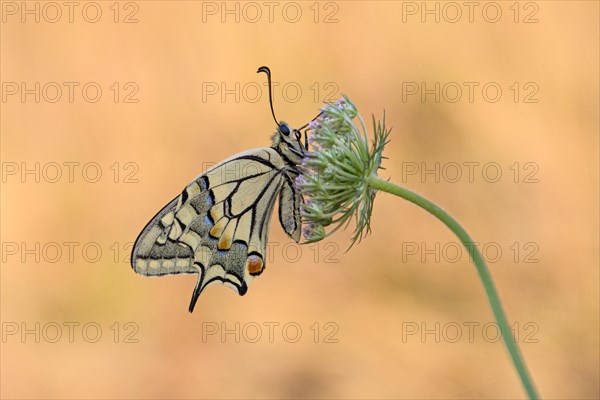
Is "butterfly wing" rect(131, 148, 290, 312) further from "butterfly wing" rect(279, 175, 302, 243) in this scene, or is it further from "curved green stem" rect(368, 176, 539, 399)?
"curved green stem" rect(368, 176, 539, 399)

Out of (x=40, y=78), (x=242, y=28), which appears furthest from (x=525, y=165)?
(x=40, y=78)

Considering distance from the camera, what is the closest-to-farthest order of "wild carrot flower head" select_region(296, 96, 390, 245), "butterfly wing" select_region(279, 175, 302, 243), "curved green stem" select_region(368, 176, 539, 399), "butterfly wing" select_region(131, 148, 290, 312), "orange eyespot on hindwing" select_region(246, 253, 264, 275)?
"curved green stem" select_region(368, 176, 539, 399) < "wild carrot flower head" select_region(296, 96, 390, 245) < "butterfly wing" select_region(279, 175, 302, 243) < "butterfly wing" select_region(131, 148, 290, 312) < "orange eyespot on hindwing" select_region(246, 253, 264, 275)

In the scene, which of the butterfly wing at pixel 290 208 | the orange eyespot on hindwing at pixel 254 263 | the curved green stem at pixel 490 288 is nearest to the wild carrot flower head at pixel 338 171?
the butterfly wing at pixel 290 208

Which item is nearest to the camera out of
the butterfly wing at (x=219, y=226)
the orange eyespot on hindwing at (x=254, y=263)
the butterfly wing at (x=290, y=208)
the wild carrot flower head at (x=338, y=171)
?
the wild carrot flower head at (x=338, y=171)

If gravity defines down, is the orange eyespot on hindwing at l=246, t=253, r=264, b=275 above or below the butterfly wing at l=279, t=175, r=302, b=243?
below

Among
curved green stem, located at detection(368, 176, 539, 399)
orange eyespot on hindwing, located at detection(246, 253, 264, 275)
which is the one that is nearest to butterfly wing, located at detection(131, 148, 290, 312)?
orange eyespot on hindwing, located at detection(246, 253, 264, 275)

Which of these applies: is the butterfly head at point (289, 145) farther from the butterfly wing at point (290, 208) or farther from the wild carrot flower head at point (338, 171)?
the wild carrot flower head at point (338, 171)
